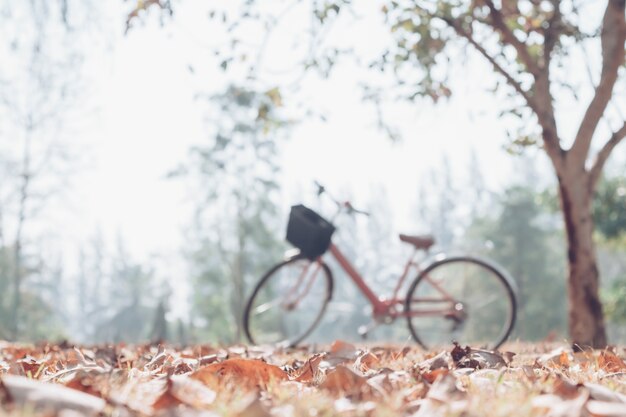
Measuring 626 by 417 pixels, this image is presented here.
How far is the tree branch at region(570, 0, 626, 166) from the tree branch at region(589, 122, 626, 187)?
14cm

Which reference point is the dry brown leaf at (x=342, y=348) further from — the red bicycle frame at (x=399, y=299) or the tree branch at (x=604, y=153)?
the tree branch at (x=604, y=153)

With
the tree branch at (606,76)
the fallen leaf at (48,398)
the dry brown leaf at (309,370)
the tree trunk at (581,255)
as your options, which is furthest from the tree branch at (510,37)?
the fallen leaf at (48,398)

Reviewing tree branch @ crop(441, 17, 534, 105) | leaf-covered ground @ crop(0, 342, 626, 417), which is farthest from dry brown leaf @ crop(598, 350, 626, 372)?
tree branch @ crop(441, 17, 534, 105)

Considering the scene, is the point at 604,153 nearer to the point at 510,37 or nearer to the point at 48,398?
A: the point at 510,37

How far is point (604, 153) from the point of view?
5090 mm

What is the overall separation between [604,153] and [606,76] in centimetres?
56

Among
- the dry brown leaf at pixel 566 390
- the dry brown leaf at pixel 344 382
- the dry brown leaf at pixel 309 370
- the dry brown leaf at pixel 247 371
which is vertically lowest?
the dry brown leaf at pixel 309 370

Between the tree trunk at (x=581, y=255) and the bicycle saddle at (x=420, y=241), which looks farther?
the bicycle saddle at (x=420, y=241)

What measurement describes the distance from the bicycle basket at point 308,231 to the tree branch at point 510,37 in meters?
1.95

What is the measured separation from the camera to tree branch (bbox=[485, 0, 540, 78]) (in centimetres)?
521

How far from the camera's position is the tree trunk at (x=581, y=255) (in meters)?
5.03

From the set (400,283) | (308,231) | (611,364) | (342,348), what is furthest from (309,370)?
(400,283)

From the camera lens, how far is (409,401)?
1.54 meters

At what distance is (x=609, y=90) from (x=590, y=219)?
93 centimetres
